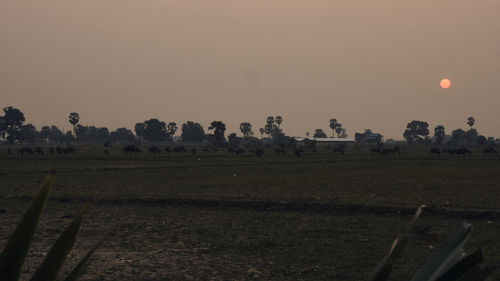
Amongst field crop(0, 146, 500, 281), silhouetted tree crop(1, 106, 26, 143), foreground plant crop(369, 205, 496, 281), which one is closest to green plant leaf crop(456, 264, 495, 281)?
foreground plant crop(369, 205, 496, 281)

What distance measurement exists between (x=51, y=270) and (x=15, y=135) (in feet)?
679

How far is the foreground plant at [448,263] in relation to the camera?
0.80 metres

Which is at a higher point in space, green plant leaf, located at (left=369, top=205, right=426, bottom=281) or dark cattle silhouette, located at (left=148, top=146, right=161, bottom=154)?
green plant leaf, located at (left=369, top=205, right=426, bottom=281)

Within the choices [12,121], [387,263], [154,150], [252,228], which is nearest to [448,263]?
[387,263]

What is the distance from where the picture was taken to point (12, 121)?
596 ft

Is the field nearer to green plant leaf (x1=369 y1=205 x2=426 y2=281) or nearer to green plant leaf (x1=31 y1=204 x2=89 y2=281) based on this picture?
green plant leaf (x1=369 y1=205 x2=426 y2=281)

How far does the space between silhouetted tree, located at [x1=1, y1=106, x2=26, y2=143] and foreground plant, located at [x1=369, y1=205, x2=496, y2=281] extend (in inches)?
8013

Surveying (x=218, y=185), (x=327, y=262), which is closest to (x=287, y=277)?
(x=327, y=262)

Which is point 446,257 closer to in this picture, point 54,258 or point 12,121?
point 54,258

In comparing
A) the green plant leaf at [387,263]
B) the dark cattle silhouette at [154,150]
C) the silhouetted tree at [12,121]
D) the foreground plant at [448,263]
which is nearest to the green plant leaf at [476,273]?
the foreground plant at [448,263]

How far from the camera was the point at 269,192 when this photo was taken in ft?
69.6

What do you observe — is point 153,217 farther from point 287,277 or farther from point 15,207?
point 287,277

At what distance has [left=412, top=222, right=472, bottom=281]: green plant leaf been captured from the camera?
2.75 ft

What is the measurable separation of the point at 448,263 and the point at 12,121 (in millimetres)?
204884
